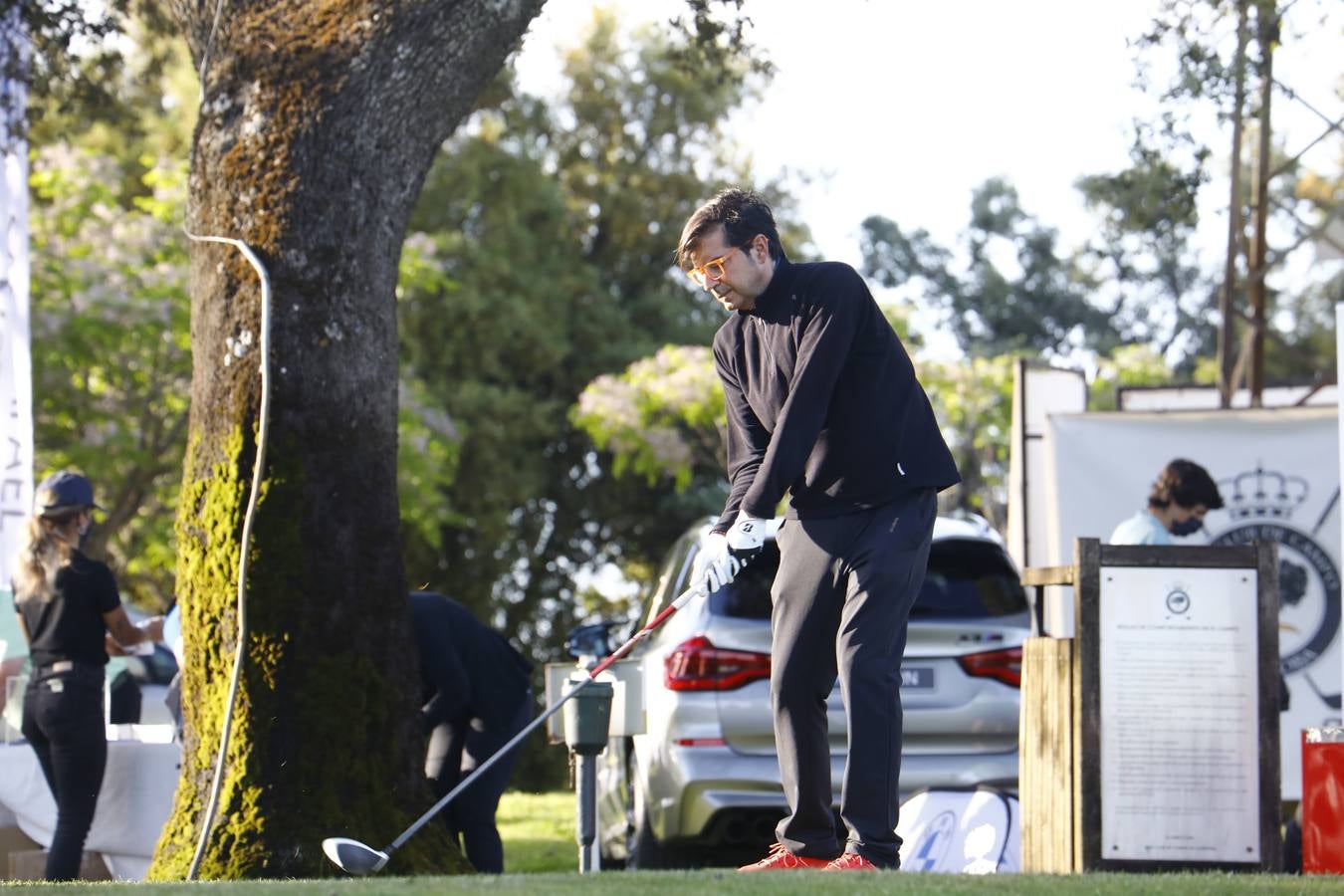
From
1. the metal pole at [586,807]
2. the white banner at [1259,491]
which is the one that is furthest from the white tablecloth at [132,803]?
the white banner at [1259,491]

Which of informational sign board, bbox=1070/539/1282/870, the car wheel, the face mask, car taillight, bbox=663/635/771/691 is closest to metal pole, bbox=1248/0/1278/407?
the face mask

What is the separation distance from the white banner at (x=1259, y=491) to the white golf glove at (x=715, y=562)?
694 cm

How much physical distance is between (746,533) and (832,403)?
450 millimetres

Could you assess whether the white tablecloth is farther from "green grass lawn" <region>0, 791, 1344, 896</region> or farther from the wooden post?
the wooden post

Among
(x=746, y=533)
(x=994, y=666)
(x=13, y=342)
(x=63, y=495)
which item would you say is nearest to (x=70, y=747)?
(x=63, y=495)

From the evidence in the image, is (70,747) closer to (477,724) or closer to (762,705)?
(477,724)

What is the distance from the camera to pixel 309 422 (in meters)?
7.16

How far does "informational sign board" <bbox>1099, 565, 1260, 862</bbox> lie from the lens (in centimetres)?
761

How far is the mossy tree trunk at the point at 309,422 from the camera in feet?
23.0

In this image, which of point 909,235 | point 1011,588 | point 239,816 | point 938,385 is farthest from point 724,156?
point 239,816

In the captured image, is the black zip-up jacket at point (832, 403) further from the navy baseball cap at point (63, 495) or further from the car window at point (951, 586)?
the navy baseball cap at point (63, 495)

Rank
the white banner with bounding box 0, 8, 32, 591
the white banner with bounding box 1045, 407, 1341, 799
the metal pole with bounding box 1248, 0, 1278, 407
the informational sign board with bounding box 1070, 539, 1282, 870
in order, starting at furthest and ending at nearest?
the white banner with bounding box 1045, 407, 1341, 799 → the white banner with bounding box 0, 8, 32, 591 → the metal pole with bounding box 1248, 0, 1278, 407 → the informational sign board with bounding box 1070, 539, 1282, 870

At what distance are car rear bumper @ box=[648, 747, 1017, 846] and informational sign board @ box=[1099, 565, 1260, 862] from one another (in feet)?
3.92

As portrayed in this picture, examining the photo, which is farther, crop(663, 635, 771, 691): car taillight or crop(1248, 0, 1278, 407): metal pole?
crop(1248, 0, 1278, 407): metal pole
